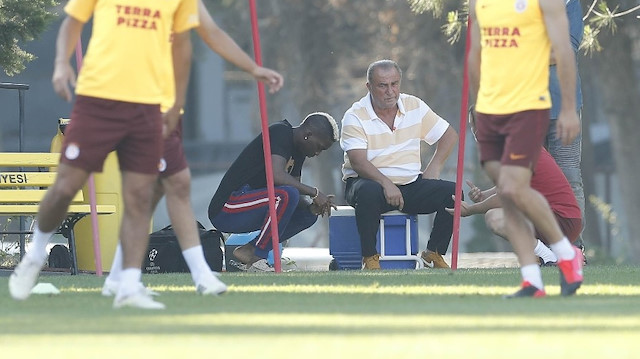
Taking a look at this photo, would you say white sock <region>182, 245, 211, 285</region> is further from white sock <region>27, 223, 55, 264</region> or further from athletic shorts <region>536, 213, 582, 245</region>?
athletic shorts <region>536, 213, 582, 245</region>

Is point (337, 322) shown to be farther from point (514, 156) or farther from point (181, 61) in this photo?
point (181, 61)

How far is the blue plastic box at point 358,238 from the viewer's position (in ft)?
37.8

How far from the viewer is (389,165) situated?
38.2ft

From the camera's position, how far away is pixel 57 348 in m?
5.80

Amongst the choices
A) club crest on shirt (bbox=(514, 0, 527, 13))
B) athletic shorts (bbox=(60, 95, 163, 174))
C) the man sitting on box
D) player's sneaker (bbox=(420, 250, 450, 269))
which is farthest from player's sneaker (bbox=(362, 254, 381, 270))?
athletic shorts (bbox=(60, 95, 163, 174))

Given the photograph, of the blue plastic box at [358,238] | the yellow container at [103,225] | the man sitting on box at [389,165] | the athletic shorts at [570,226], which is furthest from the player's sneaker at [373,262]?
the yellow container at [103,225]

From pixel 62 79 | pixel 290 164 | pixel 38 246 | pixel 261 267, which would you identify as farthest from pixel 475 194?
pixel 62 79

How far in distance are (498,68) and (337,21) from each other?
18.2 m

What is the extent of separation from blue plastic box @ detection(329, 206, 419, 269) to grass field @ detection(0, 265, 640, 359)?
6.85 ft

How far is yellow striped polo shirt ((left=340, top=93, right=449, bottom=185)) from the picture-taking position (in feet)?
38.0

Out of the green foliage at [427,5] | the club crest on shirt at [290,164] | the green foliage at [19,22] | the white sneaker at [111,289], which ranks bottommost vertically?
the white sneaker at [111,289]

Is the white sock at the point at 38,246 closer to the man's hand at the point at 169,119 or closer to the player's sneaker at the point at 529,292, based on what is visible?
the man's hand at the point at 169,119

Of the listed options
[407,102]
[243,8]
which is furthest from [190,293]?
[243,8]

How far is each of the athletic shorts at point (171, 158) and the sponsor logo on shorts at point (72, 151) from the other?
673mm
